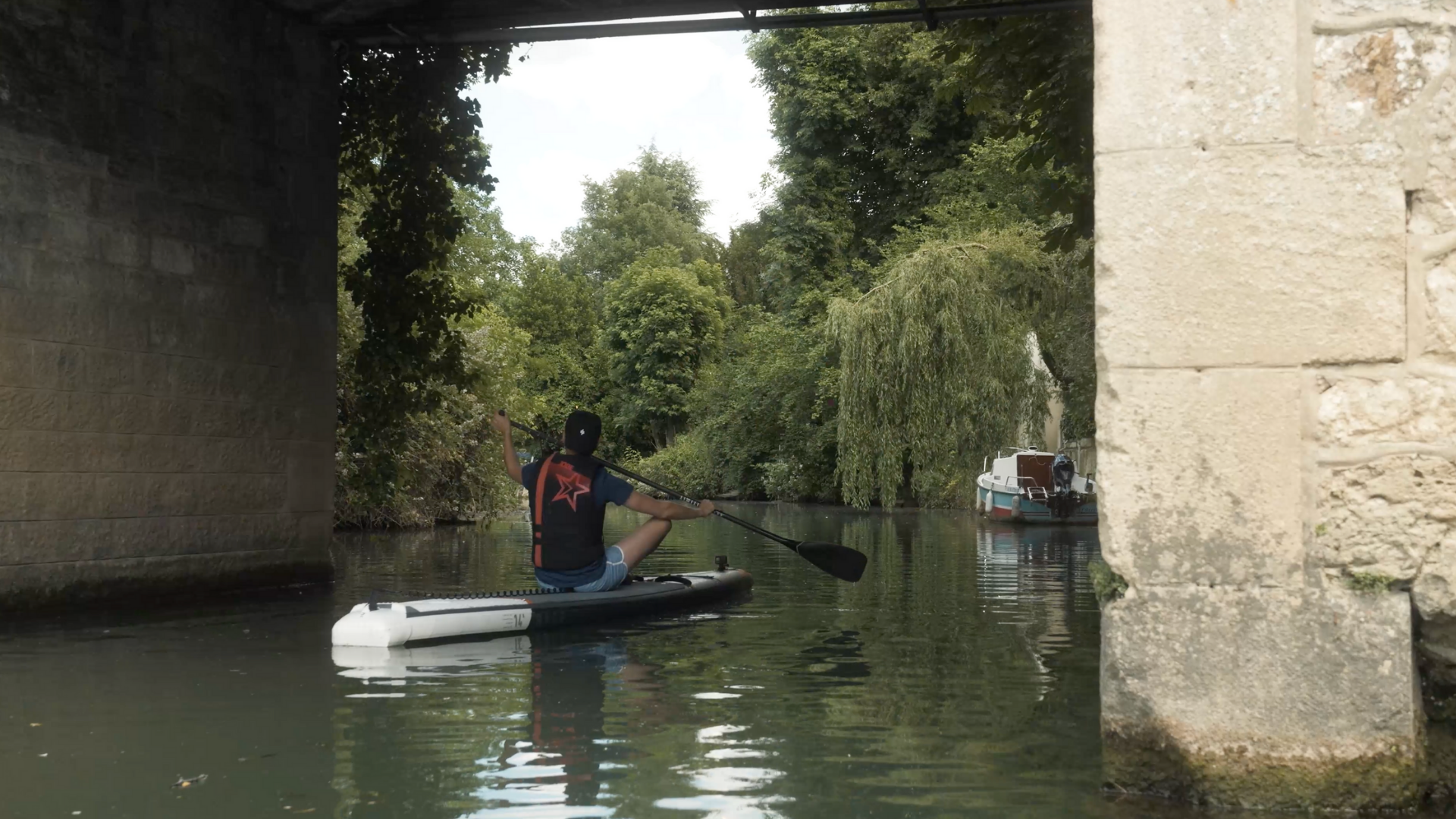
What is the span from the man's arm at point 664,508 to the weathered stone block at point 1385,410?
5337 mm

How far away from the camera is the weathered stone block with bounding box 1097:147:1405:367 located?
3795 millimetres

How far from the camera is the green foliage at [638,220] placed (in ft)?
185

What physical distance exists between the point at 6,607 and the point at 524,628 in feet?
9.58

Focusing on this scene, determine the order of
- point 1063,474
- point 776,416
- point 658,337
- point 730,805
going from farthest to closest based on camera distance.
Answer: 1. point 658,337
2. point 776,416
3. point 1063,474
4. point 730,805

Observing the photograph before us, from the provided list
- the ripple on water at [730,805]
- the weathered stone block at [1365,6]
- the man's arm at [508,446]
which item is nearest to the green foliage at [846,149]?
the man's arm at [508,446]

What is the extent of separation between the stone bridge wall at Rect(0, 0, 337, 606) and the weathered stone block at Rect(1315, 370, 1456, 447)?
7.12 meters

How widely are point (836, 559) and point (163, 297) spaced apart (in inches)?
186

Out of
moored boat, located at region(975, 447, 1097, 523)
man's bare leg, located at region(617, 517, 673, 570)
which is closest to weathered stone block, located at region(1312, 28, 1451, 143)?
man's bare leg, located at region(617, 517, 673, 570)

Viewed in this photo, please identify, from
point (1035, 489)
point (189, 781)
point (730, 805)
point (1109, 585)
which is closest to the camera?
point (1109, 585)

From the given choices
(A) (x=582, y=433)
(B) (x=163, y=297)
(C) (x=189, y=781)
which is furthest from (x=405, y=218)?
(C) (x=189, y=781)

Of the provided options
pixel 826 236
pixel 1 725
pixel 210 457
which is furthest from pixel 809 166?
pixel 1 725

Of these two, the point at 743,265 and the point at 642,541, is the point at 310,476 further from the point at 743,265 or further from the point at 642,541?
the point at 743,265

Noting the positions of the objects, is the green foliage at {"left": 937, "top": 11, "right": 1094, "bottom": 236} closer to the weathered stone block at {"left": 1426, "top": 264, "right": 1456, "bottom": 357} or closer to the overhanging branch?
the overhanging branch

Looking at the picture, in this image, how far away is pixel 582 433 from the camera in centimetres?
873
